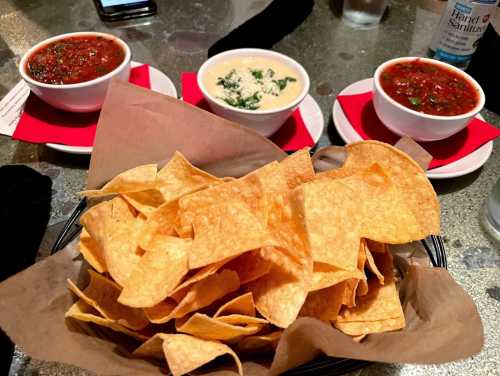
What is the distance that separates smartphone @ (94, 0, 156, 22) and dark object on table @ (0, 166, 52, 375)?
949mm

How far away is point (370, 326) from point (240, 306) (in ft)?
0.79

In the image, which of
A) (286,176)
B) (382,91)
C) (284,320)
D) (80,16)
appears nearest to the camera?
(284,320)

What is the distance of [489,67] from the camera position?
5.27 feet

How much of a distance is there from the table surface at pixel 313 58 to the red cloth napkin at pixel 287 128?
113mm

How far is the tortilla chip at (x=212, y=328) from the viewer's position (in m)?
0.71

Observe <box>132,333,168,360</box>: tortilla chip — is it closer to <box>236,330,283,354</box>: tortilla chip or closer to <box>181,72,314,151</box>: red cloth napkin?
<box>236,330,283,354</box>: tortilla chip

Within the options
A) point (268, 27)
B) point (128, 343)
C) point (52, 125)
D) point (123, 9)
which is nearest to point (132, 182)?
point (128, 343)

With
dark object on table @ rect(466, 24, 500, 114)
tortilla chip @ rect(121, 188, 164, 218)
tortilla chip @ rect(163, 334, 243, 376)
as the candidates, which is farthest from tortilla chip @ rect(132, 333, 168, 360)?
dark object on table @ rect(466, 24, 500, 114)

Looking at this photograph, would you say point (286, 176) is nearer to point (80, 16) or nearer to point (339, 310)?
point (339, 310)

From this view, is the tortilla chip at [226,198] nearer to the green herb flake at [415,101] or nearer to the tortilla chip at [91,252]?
the tortilla chip at [91,252]

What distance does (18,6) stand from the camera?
188 cm

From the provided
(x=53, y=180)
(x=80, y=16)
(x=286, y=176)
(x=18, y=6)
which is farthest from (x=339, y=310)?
(x=18, y=6)

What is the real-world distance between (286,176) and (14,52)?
126 cm

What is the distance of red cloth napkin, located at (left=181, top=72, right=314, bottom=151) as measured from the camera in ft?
4.13
